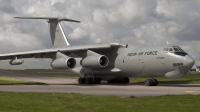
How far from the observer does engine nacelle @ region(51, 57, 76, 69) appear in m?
23.9

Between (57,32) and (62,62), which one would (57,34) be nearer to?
(57,32)

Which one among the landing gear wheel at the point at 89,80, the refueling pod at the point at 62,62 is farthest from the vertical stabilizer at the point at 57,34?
the landing gear wheel at the point at 89,80

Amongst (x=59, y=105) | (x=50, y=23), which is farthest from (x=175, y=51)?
(x=50, y=23)

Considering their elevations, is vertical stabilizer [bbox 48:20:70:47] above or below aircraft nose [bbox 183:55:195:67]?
above

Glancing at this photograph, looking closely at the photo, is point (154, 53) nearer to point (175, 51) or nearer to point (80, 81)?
point (175, 51)

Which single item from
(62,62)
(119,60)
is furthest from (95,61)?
(62,62)

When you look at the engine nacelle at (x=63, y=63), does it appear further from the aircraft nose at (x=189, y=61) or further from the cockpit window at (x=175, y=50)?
the aircraft nose at (x=189, y=61)

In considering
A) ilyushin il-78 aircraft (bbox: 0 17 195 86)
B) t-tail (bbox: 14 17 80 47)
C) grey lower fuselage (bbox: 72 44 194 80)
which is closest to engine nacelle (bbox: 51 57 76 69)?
ilyushin il-78 aircraft (bbox: 0 17 195 86)

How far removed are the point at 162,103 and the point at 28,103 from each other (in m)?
4.47

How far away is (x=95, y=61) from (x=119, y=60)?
2.23 m

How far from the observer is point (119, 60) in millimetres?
24391

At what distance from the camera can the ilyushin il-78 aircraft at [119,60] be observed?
21.0 metres

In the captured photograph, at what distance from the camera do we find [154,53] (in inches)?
861

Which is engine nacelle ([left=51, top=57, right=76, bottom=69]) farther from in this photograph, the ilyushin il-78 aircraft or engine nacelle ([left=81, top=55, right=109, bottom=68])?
engine nacelle ([left=81, top=55, right=109, bottom=68])
